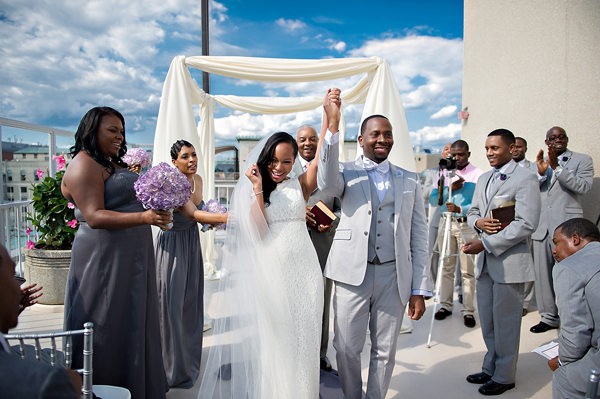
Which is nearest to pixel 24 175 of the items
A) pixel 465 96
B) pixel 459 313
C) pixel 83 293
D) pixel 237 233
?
pixel 83 293

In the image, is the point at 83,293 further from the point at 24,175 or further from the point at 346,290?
the point at 24,175

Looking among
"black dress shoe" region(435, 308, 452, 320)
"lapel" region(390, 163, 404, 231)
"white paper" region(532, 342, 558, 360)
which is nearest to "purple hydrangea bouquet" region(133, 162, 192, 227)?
"lapel" region(390, 163, 404, 231)

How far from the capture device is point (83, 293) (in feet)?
6.86

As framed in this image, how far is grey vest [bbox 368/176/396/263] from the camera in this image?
2352 mm

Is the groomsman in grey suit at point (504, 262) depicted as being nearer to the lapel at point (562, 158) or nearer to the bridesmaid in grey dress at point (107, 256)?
the lapel at point (562, 158)

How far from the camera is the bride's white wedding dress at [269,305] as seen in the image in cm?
215

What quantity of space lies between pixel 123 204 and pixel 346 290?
1.51 meters

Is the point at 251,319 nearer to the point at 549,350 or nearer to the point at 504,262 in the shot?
the point at 549,350

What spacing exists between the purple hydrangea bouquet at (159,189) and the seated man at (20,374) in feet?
3.13

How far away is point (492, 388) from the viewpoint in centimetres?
288

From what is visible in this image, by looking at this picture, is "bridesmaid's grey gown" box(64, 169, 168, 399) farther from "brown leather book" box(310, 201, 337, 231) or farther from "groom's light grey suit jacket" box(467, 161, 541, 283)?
"groom's light grey suit jacket" box(467, 161, 541, 283)

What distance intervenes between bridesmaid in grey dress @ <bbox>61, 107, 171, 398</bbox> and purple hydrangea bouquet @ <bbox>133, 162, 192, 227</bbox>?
A: 0.21 ft

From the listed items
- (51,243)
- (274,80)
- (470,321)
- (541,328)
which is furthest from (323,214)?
(51,243)

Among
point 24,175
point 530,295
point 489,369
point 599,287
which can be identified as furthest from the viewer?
point 24,175
